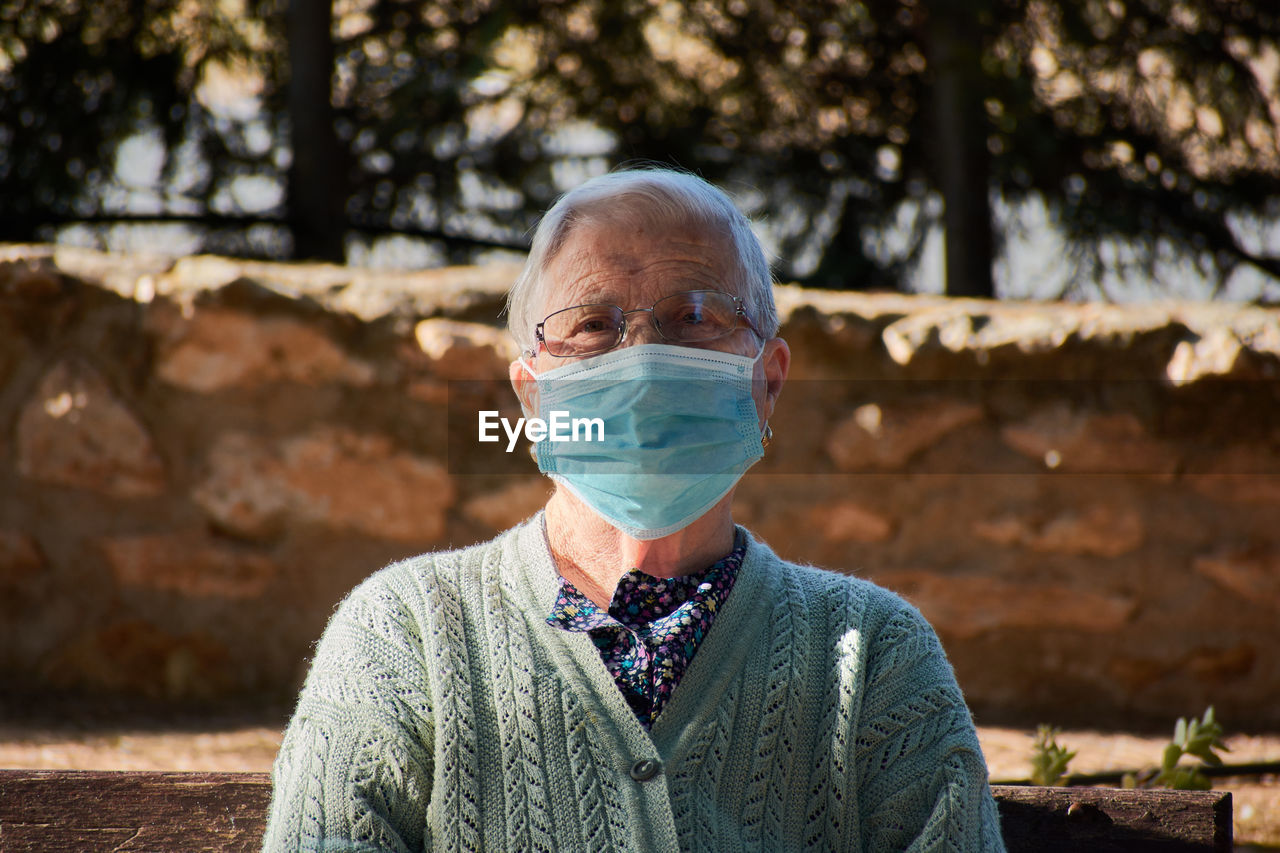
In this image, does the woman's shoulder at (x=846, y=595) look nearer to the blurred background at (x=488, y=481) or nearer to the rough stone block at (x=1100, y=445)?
the blurred background at (x=488, y=481)

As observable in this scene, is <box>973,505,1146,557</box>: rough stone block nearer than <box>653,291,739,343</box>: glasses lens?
No

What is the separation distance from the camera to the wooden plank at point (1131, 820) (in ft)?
4.64

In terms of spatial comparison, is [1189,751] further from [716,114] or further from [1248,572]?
[716,114]

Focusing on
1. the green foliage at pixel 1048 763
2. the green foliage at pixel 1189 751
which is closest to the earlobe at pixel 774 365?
the green foliage at pixel 1048 763

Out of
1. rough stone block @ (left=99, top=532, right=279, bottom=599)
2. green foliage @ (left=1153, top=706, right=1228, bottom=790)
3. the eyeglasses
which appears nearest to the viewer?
the eyeglasses

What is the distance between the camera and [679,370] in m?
1.43

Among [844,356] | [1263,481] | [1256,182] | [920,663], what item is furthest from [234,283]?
[1256,182]

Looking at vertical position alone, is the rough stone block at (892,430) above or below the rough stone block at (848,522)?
above

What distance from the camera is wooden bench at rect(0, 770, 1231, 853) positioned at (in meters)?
1.39

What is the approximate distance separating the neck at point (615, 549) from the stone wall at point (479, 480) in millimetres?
1457

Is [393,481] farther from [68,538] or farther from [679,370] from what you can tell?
[679,370]

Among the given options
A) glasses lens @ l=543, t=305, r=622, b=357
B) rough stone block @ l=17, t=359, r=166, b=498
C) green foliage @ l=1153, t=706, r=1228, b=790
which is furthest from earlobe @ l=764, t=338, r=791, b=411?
rough stone block @ l=17, t=359, r=166, b=498

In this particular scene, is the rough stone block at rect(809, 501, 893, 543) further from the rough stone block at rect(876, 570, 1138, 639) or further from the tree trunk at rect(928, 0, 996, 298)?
the tree trunk at rect(928, 0, 996, 298)

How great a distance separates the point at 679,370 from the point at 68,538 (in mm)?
2158
